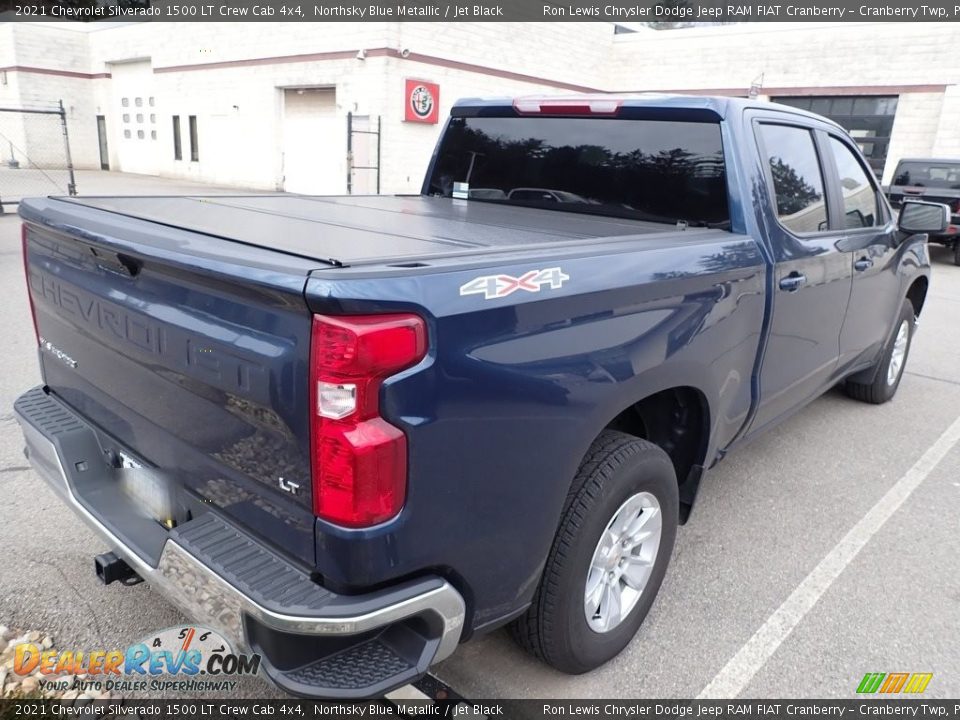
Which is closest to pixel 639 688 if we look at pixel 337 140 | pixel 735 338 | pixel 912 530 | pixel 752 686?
pixel 752 686

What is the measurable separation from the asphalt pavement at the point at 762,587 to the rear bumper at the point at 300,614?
2.47 feet

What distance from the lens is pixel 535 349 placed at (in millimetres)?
2025

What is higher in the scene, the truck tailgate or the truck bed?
the truck bed

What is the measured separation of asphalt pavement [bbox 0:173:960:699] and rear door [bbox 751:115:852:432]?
1.97 ft

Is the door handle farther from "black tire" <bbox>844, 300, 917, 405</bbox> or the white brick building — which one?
the white brick building

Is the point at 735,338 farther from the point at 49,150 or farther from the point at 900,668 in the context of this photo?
the point at 49,150

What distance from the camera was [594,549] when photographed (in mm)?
2438

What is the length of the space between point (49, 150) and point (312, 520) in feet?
118

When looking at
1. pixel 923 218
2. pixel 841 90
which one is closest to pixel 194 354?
pixel 923 218

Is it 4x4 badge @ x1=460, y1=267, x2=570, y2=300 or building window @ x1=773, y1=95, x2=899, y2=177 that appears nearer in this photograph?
4x4 badge @ x1=460, y1=267, x2=570, y2=300

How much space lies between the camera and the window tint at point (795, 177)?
339 cm

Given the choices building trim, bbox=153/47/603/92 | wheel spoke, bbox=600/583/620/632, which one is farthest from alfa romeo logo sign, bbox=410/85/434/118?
wheel spoke, bbox=600/583/620/632

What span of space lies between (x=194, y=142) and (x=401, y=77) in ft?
36.1

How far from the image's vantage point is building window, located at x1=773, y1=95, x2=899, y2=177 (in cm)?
2359
